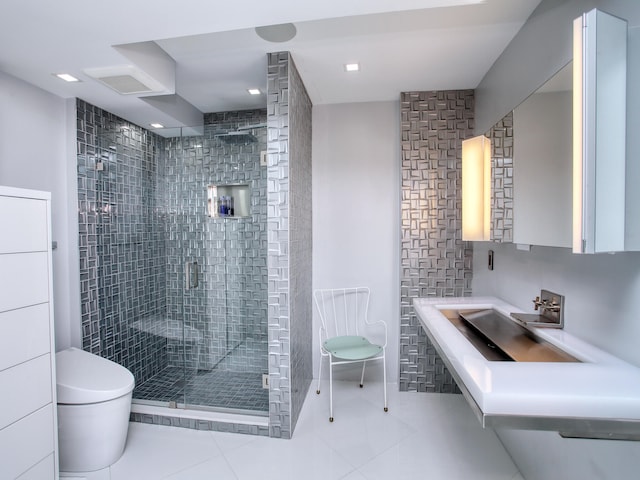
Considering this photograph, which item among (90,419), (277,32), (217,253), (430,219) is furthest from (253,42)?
(90,419)

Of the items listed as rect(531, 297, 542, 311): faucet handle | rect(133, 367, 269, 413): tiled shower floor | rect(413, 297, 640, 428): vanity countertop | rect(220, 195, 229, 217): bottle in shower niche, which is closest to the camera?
rect(413, 297, 640, 428): vanity countertop

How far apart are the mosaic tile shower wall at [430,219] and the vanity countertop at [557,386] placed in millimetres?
1405

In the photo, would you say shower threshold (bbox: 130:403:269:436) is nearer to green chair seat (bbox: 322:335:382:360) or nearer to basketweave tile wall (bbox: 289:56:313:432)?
basketweave tile wall (bbox: 289:56:313:432)

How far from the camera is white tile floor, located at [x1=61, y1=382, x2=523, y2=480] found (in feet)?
5.84

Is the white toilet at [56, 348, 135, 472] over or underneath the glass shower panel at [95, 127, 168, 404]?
underneath

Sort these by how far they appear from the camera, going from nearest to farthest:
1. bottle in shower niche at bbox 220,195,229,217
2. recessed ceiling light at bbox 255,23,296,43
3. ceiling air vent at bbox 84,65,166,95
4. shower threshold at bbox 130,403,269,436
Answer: recessed ceiling light at bbox 255,23,296,43
ceiling air vent at bbox 84,65,166,95
shower threshold at bbox 130,403,269,436
bottle in shower niche at bbox 220,195,229,217

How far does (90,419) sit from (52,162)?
1.82 meters

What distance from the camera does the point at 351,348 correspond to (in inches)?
98.3

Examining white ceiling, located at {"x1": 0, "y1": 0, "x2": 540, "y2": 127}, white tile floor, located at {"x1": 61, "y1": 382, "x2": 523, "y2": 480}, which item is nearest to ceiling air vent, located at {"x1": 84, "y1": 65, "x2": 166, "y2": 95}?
white ceiling, located at {"x1": 0, "y1": 0, "x2": 540, "y2": 127}

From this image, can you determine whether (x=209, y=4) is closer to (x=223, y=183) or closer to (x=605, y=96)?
(x=223, y=183)

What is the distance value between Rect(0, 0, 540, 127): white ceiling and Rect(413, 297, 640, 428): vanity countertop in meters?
1.56

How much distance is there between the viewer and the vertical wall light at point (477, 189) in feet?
6.66

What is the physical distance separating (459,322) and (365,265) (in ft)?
3.59

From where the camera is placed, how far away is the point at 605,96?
39.6 inches
